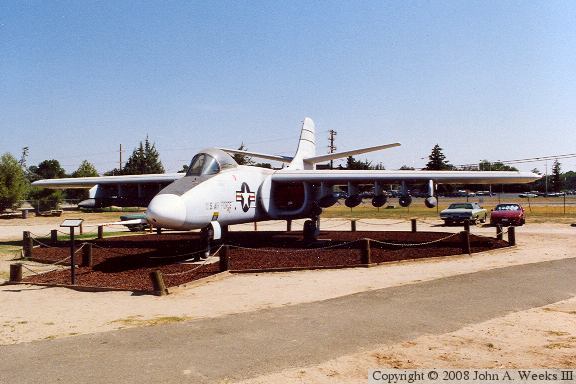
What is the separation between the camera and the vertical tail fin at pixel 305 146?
82.3 ft

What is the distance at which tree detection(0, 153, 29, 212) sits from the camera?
4950 cm

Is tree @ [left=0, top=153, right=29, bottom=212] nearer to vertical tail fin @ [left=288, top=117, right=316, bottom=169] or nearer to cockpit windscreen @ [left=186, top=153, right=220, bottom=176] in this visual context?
vertical tail fin @ [left=288, top=117, right=316, bottom=169]

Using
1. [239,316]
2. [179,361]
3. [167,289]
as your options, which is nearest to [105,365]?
[179,361]

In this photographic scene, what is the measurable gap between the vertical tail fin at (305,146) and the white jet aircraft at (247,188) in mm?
70

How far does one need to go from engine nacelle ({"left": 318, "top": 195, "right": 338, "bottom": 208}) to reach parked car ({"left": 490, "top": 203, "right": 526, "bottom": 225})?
1479 cm

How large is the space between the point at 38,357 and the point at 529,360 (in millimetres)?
→ 6526

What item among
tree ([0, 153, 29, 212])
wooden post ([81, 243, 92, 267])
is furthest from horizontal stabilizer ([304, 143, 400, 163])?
tree ([0, 153, 29, 212])

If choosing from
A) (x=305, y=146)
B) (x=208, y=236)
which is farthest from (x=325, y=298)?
(x=305, y=146)

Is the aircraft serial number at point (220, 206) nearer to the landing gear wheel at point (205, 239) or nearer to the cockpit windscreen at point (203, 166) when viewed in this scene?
the landing gear wheel at point (205, 239)

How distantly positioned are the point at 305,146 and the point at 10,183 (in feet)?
127

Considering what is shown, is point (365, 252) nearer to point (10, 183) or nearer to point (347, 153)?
point (347, 153)

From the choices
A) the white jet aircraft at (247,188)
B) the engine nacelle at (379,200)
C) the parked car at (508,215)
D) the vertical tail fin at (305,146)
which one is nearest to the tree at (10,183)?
the white jet aircraft at (247,188)

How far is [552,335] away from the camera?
713 cm

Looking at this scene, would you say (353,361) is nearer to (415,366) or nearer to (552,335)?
(415,366)
